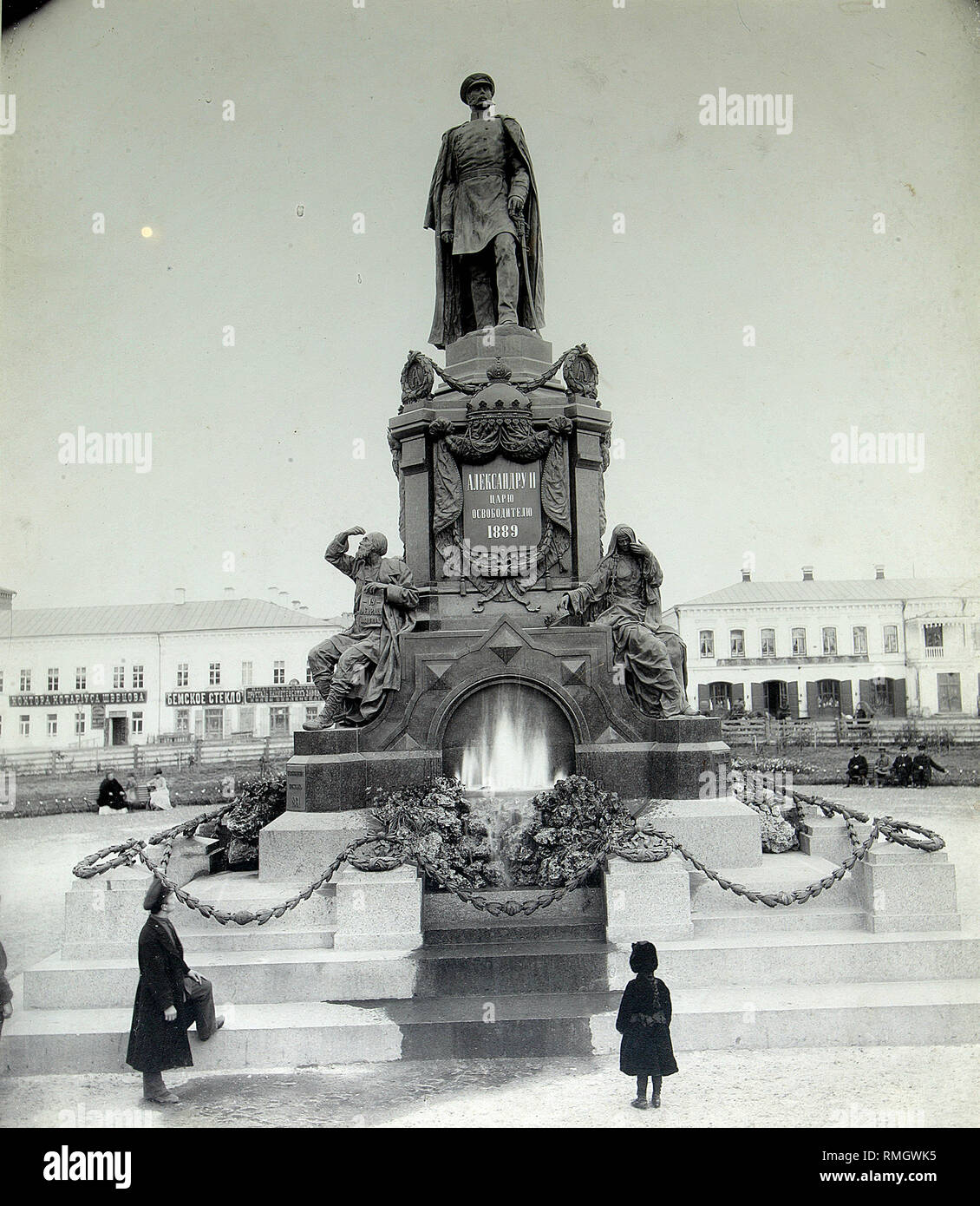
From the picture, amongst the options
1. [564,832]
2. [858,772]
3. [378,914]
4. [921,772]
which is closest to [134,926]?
[378,914]

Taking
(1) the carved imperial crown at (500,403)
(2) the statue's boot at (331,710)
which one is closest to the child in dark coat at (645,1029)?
(2) the statue's boot at (331,710)

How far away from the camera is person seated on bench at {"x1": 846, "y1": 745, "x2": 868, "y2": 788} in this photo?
24922 mm

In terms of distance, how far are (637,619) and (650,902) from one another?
3617mm

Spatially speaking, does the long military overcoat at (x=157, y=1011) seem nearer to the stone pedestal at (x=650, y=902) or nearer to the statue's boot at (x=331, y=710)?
the stone pedestal at (x=650, y=902)

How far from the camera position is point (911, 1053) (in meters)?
6.87

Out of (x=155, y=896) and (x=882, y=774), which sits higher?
(x=155, y=896)

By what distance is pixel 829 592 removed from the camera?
46.2m

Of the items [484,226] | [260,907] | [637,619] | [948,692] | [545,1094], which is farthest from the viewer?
[948,692]

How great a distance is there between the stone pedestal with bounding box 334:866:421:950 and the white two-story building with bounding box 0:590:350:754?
101ft

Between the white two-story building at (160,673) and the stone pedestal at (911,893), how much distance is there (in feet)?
104

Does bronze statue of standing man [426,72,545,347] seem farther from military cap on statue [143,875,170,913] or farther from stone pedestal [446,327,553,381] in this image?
military cap on statue [143,875,170,913]

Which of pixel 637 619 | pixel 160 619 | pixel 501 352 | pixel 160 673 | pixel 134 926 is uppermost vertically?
pixel 160 619

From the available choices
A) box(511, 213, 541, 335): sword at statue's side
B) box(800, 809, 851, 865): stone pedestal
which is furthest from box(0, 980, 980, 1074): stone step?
box(511, 213, 541, 335): sword at statue's side

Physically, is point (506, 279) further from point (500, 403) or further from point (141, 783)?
point (141, 783)
